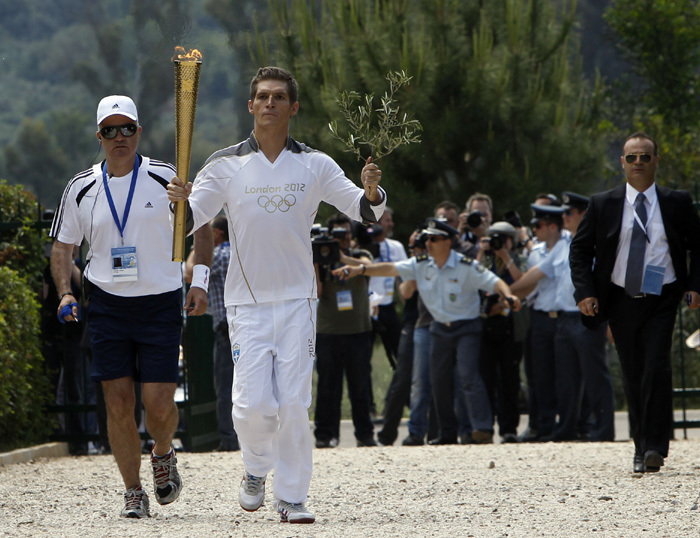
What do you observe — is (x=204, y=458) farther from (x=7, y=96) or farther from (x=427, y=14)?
(x=7, y=96)

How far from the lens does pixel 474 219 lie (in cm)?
1185

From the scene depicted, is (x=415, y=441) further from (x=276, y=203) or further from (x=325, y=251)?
(x=276, y=203)

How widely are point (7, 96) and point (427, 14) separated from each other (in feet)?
40.6

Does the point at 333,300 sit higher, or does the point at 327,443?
the point at 333,300

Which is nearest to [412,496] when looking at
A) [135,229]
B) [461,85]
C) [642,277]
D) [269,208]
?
[642,277]

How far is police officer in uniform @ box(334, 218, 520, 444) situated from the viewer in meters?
10.9

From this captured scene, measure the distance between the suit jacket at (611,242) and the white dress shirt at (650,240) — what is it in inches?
1.1

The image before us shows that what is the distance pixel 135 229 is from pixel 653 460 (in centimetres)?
346

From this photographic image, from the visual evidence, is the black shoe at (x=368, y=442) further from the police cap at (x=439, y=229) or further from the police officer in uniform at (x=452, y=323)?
the police cap at (x=439, y=229)

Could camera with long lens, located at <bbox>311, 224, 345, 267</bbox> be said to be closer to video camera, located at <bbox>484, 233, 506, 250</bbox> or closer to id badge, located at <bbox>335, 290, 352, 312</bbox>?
id badge, located at <bbox>335, 290, 352, 312</bbox>

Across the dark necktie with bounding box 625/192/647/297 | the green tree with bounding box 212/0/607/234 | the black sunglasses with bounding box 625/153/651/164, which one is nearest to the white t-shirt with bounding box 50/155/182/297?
the dark necktie with bounding box 625/192/647/297

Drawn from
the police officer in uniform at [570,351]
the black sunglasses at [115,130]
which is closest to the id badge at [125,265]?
the black sunglasses at [115,130]

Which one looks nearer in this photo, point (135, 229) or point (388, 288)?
point (135, 229)

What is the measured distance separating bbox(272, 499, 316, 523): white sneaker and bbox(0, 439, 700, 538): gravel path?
49 mm
